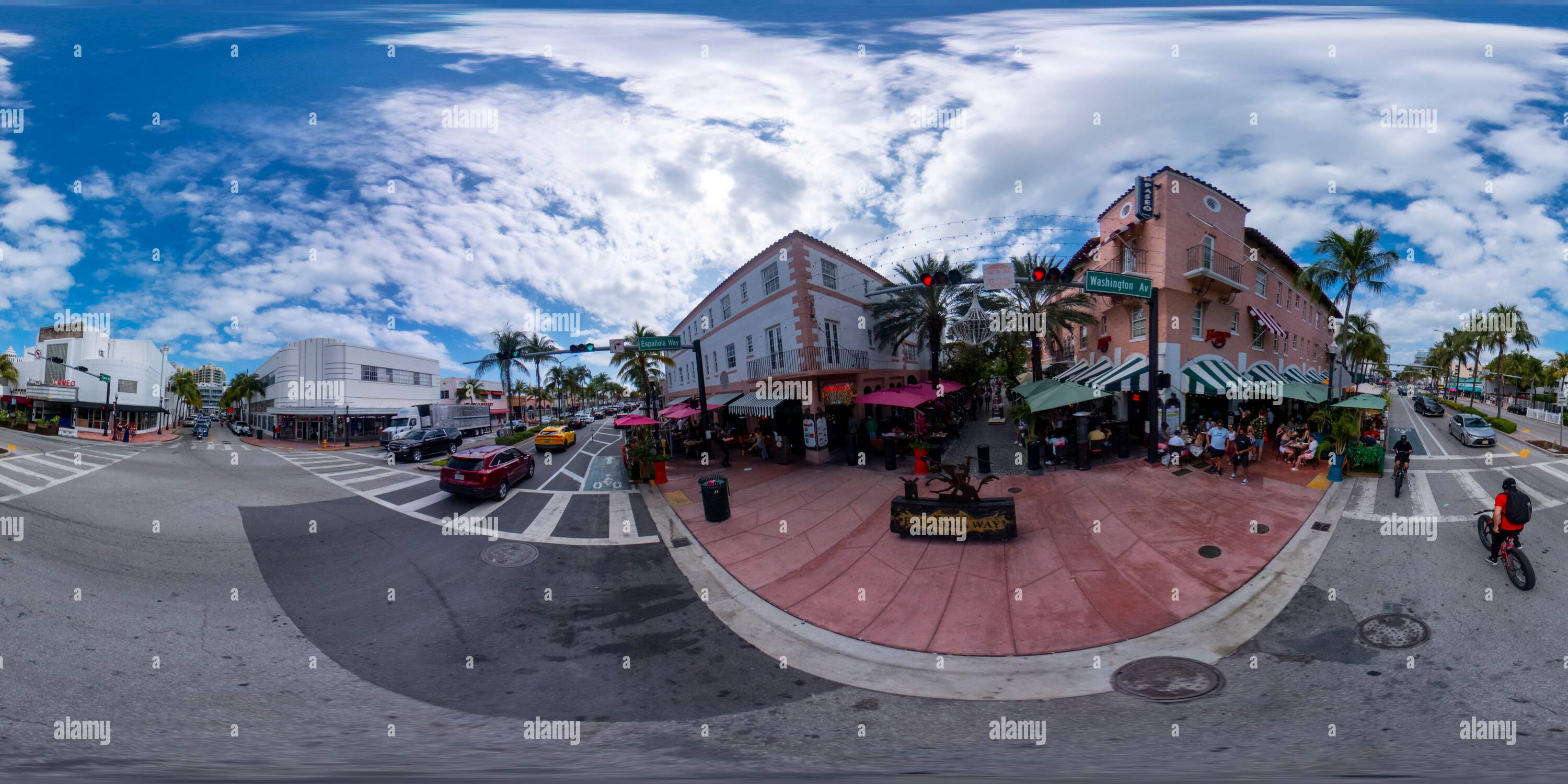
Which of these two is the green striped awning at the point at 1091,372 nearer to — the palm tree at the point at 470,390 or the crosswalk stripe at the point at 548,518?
the crosswalk stripe at the point at 548,518

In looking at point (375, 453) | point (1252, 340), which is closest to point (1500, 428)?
point (1252, 340)

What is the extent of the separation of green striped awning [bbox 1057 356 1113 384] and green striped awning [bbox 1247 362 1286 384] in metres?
5.40

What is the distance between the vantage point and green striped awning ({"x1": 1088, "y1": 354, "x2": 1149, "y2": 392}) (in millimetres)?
17906

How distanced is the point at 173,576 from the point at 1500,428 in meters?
53.2

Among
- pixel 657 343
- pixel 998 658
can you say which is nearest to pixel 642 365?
pixel 657 343

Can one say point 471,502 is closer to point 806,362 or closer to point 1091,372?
point 806,362

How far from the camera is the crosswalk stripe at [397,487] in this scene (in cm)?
1424

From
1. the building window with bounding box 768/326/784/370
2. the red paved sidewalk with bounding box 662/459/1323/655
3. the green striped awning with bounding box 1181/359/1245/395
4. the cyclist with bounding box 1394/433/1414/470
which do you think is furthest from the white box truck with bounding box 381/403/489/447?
the cyclist with bounding box 1394/433/1414/470

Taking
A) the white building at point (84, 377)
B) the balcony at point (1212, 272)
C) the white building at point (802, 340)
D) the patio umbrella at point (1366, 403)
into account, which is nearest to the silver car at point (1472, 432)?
the balcony at point (1212, 272)

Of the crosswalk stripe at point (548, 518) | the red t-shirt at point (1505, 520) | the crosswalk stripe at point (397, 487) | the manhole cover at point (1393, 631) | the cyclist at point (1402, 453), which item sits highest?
the cyclist at point (1402, 453)

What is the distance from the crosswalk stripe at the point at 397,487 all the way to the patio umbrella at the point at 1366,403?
92.2ft

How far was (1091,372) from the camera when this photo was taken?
71.3 feet

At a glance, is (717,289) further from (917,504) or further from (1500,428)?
(1500,428)

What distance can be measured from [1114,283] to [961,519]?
839 cm
